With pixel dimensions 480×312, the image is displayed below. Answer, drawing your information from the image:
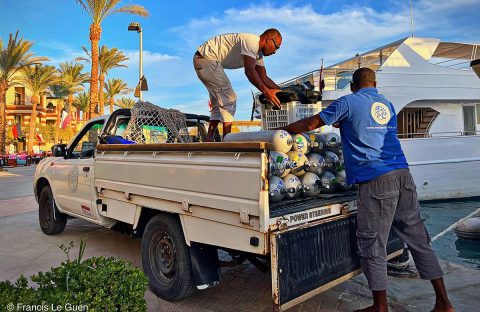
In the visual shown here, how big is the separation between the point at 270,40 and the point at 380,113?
163cm

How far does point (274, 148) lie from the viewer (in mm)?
3180

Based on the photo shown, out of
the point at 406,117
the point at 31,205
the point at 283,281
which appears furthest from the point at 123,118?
the point at 406,117

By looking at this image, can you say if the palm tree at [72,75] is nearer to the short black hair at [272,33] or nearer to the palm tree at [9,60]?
the palm tree at [9,60]

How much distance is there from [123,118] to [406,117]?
12.4 meters

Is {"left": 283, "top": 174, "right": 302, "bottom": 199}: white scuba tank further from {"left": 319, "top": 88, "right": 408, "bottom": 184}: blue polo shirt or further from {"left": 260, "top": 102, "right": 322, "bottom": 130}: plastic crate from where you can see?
{"left": 260, "top": 102, "right": 322, "bottom": 130}: plastic crate

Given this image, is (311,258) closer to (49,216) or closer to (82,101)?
(49,216)

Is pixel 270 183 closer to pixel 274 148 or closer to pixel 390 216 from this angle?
pixel 274 148

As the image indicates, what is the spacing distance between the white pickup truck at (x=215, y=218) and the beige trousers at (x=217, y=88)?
129 centimetres

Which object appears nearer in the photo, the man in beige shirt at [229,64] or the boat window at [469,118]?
the man in beige shirt at [229,64]

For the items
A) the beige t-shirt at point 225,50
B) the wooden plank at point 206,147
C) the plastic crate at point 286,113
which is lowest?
the wooden plank at point 206,147

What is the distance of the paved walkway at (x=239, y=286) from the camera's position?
3.77 m

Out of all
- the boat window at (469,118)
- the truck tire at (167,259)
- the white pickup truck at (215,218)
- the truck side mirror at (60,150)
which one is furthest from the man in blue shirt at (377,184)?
the boat window at (469,118)

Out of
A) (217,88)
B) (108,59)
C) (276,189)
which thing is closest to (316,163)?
(276,189)

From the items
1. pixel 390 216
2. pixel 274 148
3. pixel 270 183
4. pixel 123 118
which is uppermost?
pixel 123 118
